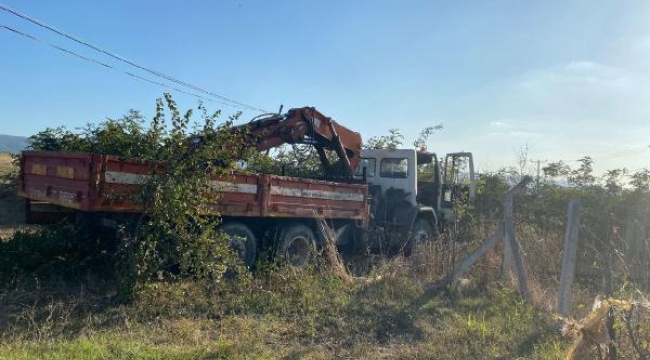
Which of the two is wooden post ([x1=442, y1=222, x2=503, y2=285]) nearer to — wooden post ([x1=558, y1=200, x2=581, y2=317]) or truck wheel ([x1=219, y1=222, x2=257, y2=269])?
wooden post ([x1=558, y1=200, x2=581, y2=317])

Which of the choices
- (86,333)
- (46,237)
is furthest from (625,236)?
(46,237)

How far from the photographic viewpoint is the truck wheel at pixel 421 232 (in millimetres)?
11010

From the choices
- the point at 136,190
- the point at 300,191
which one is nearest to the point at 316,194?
the point at 300,191

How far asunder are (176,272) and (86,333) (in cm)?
216

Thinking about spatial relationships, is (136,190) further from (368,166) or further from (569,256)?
(368,166)

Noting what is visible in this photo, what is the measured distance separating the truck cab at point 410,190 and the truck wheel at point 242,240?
328 centimetres

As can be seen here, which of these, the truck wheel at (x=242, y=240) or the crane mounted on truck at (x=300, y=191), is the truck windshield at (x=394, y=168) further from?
the truck wheel at (x=242, y=240)

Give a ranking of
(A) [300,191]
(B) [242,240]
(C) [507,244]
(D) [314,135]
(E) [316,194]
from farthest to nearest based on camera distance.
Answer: (D) [314,135] → (E) [316,194] → (A) [300,191] → (B) [242,240] → (C) [507,244]

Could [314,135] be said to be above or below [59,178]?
above

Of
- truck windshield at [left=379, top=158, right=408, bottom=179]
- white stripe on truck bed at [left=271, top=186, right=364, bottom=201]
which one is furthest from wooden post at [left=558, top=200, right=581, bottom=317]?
truck windshield at [left=379, top=158, right=408, bottom=179]

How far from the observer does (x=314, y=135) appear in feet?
33.9

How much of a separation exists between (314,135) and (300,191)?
1939mm

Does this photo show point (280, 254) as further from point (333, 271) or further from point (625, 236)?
point (625, 236)

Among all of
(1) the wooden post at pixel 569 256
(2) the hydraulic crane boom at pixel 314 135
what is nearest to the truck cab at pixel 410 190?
(2) the hydraulic crane boom at pixel 314 135
